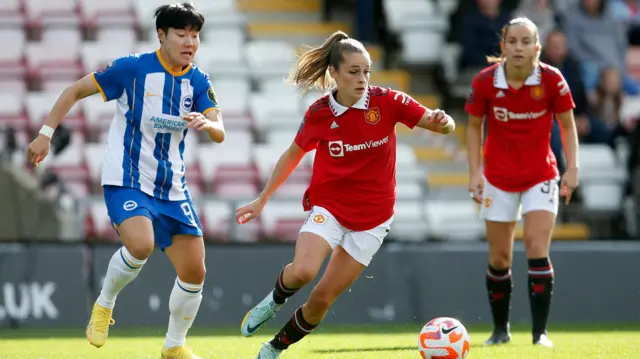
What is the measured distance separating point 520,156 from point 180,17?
2817 mm

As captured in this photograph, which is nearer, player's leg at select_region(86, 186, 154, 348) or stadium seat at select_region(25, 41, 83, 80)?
player's leg at select_region(86, 186, 154, 348)

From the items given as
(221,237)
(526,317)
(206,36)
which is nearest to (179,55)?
(221,237)

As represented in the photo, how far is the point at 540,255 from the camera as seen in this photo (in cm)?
817

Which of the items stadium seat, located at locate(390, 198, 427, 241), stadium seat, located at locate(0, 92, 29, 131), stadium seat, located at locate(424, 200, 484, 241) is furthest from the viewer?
stadium seat, located at locate(0, 92, 29, 131)

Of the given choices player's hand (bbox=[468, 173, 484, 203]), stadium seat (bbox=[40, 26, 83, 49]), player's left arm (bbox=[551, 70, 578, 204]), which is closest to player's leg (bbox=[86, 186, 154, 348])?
player's hand (bbox=[468, 173, 484, 203])

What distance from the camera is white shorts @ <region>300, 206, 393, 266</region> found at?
673 centimetres

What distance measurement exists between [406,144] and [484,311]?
385 cm

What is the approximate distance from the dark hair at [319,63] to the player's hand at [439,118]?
2.11 ft

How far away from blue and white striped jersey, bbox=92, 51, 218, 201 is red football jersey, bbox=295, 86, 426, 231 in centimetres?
74

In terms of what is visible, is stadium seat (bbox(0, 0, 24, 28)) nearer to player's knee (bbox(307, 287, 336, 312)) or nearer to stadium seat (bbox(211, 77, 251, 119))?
stadium seat (bbox(211, 77, 251, 119))

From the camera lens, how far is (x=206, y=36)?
15.4m

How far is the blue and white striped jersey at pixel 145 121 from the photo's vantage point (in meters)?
6.99

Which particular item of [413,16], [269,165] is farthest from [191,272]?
[413,16]

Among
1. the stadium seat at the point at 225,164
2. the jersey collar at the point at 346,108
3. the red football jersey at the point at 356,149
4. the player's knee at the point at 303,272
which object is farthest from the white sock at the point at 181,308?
the stadium seat at the point at 225,164
